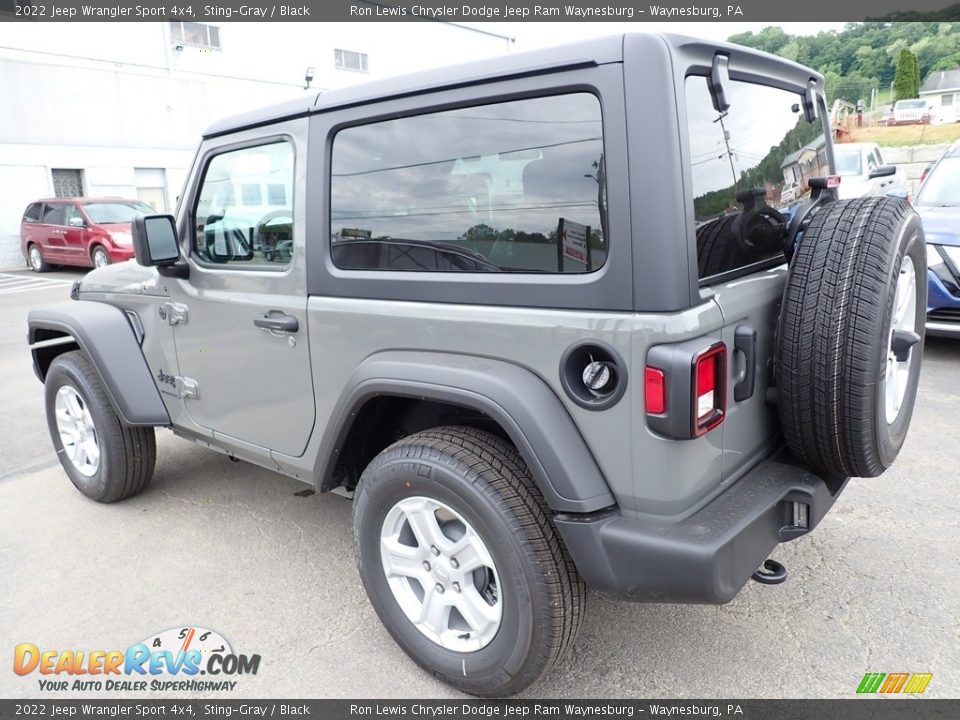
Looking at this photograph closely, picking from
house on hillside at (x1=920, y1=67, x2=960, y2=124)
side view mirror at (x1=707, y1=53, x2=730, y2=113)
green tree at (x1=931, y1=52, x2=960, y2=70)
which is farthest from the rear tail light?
green tree at (x1=931, y1=52, x2=960, y2=70)

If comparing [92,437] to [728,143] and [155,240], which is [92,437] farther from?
[728,143]

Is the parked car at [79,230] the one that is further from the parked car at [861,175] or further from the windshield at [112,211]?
the parked car at [861,175]

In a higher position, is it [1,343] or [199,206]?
[199,206]

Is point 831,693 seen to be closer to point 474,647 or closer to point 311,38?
point 474,647

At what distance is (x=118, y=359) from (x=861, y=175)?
11.4m

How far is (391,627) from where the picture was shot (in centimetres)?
251

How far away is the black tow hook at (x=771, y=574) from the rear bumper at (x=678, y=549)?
0.16 meters

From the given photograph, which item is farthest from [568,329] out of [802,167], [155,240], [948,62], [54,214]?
[948,62]

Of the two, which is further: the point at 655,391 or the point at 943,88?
the point at 943,88

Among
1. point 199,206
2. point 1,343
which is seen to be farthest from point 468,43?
point 199,206

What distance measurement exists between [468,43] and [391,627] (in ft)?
101

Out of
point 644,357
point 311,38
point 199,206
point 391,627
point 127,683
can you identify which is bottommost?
point 127,683

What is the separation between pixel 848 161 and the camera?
11.8 m

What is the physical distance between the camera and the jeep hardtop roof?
6.28ft
